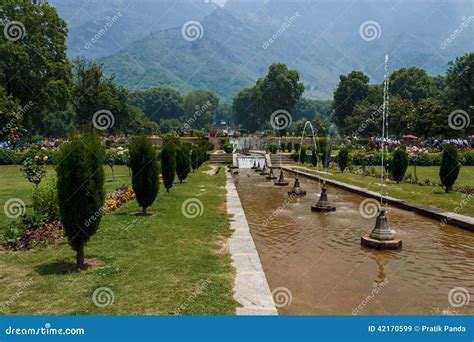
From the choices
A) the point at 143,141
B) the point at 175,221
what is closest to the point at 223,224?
the point at 175,221

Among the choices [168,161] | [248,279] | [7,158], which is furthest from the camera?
[7,158]

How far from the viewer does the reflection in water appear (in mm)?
5371

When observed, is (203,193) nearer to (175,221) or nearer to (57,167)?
(175,221)

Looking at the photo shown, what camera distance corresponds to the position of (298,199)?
15.9 meters

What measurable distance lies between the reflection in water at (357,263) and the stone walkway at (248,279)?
10.2 inches

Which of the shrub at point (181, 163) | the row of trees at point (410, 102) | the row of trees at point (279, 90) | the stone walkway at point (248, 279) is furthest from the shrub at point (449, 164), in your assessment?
the row of trees at point (279, 90)

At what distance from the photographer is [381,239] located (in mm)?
8430

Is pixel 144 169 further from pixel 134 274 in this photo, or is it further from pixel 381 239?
pixel 381 239

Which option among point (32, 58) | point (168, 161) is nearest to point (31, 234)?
point (168, 161)

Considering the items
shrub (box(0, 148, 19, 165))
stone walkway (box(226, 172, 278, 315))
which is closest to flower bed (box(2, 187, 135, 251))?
stone walkway (box(226, 172, 278, 315))

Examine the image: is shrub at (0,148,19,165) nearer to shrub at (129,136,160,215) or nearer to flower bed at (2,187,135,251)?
shrub at (129,136,160,215)

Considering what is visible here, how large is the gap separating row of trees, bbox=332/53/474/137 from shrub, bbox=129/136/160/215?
28058 mm

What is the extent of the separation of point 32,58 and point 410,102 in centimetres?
5463

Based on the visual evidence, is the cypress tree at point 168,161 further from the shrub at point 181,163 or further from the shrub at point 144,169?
the shrub at point 181,163
